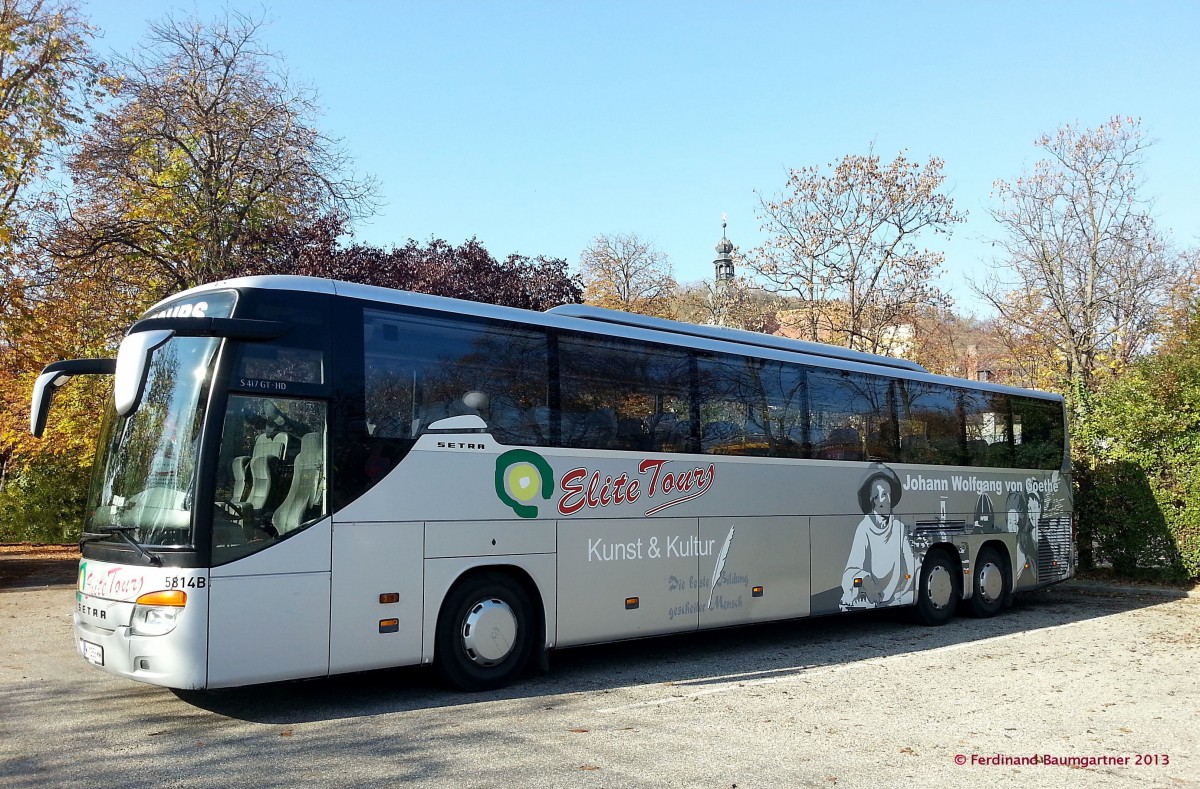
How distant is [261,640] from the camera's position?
6.87 meters

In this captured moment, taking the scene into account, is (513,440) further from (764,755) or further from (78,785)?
(78,785)

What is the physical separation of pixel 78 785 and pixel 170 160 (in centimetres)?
1762

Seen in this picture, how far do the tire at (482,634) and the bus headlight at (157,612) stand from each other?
2.09 meters

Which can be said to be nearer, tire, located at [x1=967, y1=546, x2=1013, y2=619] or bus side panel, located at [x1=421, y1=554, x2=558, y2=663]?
bus side panel, located at [x1=421, y1=554, x2=558, y2=663]

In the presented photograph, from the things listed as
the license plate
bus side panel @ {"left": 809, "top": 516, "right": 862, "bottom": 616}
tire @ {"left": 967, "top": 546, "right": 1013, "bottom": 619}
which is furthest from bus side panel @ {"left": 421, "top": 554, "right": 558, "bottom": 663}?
tire @ {"left": 967, "top": 546, "right": 1013, "bottom": 619}

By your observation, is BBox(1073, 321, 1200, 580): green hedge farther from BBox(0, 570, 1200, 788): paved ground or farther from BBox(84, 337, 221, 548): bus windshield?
BBox(84, 337, 221, 548): bus windshield

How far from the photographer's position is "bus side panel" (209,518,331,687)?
6.70 m

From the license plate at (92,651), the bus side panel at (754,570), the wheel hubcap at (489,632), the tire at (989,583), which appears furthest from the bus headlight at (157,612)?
the tire at (989,583)

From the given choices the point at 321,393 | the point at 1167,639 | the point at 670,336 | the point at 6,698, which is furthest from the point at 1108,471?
the point at 6,698

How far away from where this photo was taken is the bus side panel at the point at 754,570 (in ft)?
33.0

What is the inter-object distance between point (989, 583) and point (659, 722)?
8.57 meters

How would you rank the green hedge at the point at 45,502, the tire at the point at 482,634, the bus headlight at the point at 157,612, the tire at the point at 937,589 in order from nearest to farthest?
the bus headlight at the point at 157,612 < the tire at the point at 482,634 < the tire at the point at 937,589 < the green hedge at the point at 45,502

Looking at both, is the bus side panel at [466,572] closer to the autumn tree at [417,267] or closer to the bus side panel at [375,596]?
the bus side panel at [375,596]

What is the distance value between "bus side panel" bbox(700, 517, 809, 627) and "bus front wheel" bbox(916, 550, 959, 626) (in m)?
2.65
